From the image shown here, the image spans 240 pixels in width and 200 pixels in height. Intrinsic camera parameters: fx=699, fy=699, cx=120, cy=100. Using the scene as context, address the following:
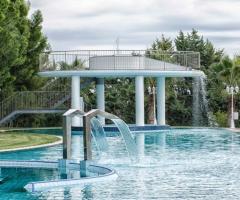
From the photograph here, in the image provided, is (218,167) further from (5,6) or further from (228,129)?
(228,129)

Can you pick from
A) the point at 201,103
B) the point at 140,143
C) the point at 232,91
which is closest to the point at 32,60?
the point at 201,103

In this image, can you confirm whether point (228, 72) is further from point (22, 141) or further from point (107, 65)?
point (22, 141)

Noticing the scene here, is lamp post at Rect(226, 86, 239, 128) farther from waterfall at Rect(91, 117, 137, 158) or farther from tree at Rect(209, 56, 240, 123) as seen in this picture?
waterfall at Rect(91, 117, 137, 158)

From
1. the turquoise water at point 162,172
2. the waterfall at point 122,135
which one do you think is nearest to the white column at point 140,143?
the turquoise water at point 162,172

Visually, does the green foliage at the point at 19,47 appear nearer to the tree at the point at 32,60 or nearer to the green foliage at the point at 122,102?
the tree at the point at 32,60

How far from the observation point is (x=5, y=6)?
34.8m

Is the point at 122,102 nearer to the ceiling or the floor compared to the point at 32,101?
nearer to the floor

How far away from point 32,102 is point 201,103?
38.1ft

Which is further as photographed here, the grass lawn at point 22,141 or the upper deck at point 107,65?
the upper deck at point 107,65

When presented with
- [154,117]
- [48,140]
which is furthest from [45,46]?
[48,140]

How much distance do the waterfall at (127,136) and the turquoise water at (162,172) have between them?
0.39 metres

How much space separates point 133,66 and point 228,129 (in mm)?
7345

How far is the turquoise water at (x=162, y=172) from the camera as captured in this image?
16.9 metres

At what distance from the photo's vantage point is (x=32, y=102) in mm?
44781
